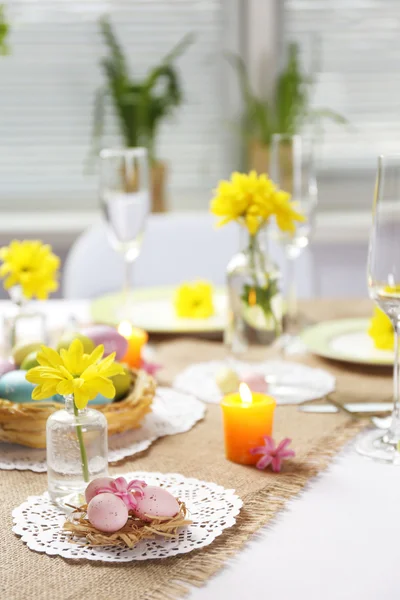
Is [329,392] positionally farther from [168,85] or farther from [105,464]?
[168,85]

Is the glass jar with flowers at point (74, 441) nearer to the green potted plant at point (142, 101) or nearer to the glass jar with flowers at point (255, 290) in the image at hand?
the glass jar with flowers at point (255, 290)

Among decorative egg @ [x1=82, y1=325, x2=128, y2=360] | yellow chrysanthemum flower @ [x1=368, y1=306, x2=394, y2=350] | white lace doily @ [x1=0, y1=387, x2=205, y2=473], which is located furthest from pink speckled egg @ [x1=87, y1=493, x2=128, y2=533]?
yellow chrysanthemum flower @ [x1=368, y1=306, x2=394, y2=350]

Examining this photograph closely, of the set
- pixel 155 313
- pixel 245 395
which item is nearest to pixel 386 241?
pixel 245 395

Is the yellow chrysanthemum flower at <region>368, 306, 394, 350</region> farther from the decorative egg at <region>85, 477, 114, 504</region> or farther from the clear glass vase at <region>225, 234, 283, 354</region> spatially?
the decorative egg at <region>85, 477, 114, 504</region>

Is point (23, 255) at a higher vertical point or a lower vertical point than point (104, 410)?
higher

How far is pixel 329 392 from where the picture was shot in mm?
1164

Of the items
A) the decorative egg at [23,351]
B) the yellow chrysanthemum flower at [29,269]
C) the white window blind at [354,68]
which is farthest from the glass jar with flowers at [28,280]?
the white window blind at [354,68]

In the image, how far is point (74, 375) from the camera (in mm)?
775

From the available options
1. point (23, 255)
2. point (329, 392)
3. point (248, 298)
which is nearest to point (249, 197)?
point (248, 298)

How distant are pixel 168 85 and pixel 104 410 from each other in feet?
6.37

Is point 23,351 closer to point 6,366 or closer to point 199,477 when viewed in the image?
point 6,366

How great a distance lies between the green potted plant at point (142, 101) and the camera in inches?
107

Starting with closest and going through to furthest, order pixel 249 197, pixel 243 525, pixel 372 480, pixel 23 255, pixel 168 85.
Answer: pixel 243 525
pixel 372 480
pixel 249 197
pixel 23 255
pixel 168 85

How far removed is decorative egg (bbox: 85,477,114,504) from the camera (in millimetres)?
758
